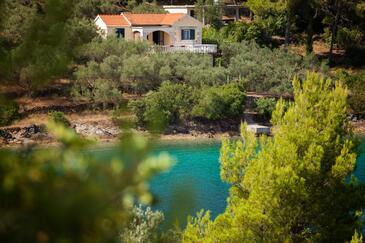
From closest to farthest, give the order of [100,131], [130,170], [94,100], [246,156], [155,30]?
[130,170]
[246,156]
[100,131]
[94,100]
[155,30]

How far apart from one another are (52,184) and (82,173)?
154 mm

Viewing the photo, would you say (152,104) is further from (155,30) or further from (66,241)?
(66,241)

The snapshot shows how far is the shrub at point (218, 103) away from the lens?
105 feet

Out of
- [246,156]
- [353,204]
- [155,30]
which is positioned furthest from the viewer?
[155,30]

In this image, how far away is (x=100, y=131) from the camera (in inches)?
1189

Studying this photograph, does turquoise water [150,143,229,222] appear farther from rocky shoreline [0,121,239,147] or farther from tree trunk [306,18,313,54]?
tree trunk [306,18,313,54]

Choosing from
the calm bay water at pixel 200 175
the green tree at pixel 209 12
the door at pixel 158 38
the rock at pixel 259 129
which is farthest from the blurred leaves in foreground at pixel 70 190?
the green tree at pixel 209 12

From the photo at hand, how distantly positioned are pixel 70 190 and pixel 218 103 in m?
30.3

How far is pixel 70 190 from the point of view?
77.7 inches

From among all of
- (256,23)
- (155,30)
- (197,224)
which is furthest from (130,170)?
(256,23)

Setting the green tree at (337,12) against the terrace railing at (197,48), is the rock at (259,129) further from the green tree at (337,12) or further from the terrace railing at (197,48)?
the green tree at (337,12)

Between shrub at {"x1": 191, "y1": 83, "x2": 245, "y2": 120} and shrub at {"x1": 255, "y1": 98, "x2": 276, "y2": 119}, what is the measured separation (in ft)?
3.98

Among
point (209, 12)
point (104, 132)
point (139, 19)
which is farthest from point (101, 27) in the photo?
point (104, 132)

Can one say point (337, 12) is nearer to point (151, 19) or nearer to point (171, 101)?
point (151, 19)
